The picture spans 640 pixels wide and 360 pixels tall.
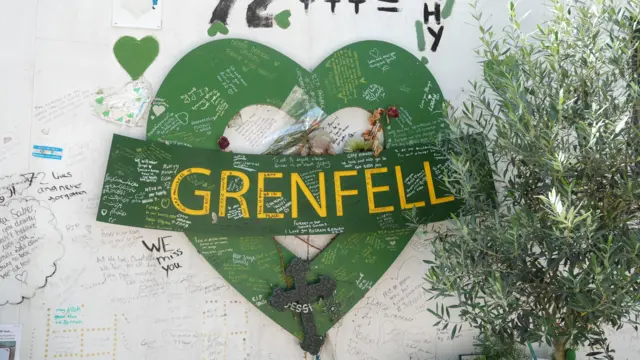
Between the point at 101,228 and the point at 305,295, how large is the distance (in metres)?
1.24

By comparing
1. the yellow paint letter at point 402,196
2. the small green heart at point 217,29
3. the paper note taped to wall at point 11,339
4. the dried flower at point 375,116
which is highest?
the small green heart at point 217,29

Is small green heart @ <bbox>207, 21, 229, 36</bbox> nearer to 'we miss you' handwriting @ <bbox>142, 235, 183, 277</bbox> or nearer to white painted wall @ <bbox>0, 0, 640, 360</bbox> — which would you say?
white painted wall @ <bbox>0, 0, 640, 360</bbox>

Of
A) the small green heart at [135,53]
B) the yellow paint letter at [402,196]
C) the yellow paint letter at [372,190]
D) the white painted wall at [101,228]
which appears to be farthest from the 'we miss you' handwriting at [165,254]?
the yellow paint letter at [402,196]

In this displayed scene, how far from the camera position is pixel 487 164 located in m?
3.65

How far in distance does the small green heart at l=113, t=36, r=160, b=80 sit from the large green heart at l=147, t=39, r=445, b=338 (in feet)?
0.52

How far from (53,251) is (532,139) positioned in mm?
2639

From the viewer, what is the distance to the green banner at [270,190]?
358 cm

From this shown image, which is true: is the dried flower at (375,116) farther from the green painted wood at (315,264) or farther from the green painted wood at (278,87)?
the green painted wood at (315,264)

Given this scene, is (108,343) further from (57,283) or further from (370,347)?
(370,347)

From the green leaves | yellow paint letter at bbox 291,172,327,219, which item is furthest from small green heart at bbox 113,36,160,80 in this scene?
the green leaves

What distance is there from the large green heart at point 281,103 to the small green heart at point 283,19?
0.19 m

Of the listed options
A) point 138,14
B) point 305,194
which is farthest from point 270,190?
point 138,14

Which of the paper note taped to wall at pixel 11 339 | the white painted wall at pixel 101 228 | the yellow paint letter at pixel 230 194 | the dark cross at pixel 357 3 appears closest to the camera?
the paper note taped to wall at pixel 11 339

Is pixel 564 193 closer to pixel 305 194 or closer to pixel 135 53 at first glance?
pixel 305 194
